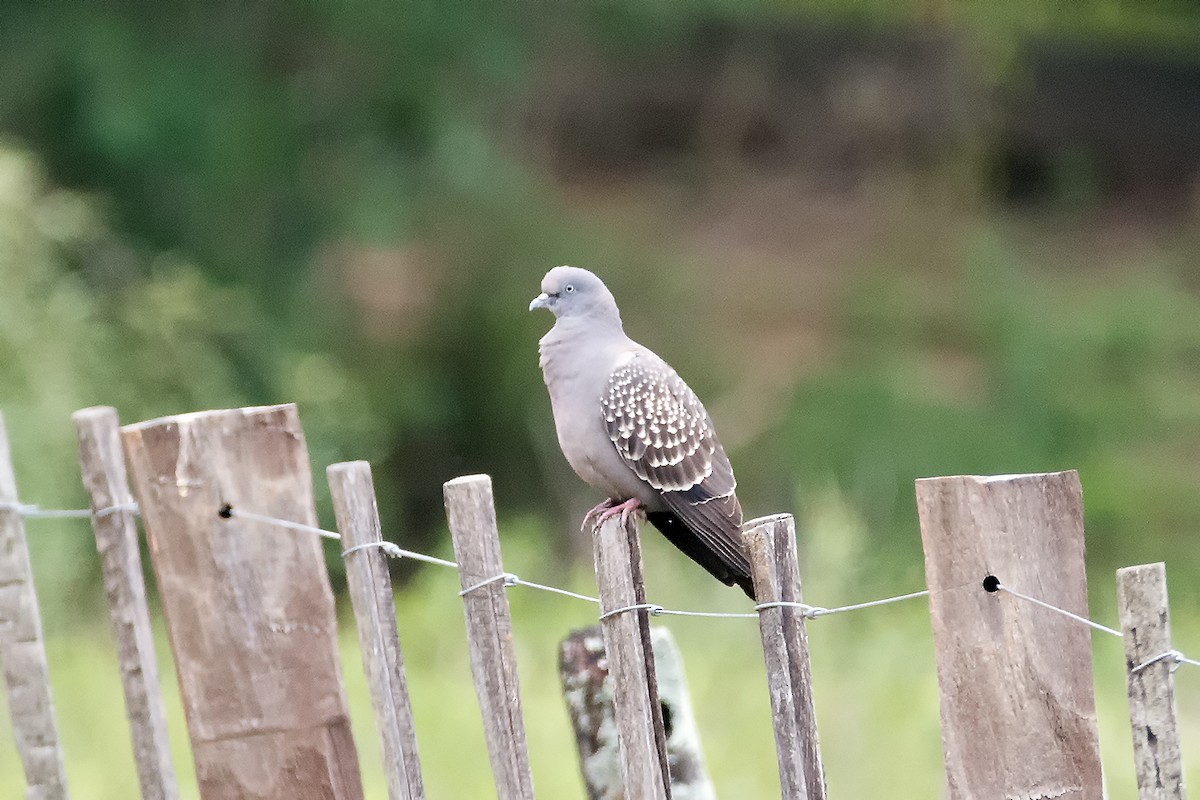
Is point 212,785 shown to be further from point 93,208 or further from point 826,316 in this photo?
point 826,316

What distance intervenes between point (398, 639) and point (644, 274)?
7.57m

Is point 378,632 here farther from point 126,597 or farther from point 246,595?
point 126,597

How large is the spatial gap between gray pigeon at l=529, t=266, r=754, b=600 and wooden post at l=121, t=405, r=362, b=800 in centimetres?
74

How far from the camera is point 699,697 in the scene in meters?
4.73

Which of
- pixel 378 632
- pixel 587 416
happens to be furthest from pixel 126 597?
pixel 587 416

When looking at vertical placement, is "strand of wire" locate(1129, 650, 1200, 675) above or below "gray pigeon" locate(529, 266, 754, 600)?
below

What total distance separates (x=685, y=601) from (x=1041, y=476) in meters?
4.19

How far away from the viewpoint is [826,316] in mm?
11281

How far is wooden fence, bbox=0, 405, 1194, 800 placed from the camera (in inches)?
68.3

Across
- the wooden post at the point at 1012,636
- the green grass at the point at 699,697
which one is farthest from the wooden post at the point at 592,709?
the green grass at the point at 699,697

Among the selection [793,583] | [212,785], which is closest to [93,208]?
[212,785]

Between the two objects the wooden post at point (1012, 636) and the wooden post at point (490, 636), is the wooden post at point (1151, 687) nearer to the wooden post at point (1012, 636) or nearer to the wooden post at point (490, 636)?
the wooden post at point (1012, 636)

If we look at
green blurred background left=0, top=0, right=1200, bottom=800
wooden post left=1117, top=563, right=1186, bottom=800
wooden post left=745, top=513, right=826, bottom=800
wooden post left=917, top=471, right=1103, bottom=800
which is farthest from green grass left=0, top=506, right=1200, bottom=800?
wooden post left=1117, top=563, right=1186, bottom=800

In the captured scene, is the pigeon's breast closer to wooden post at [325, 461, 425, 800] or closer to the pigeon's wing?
the pigeon's wing
